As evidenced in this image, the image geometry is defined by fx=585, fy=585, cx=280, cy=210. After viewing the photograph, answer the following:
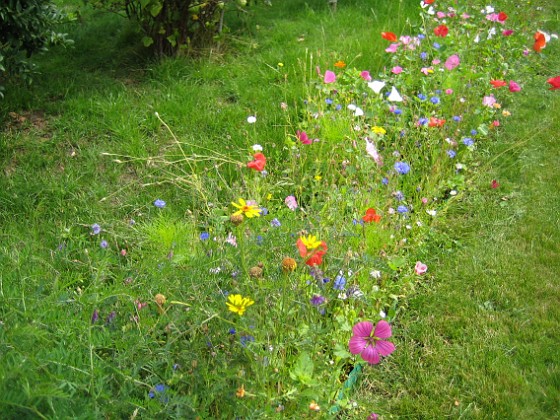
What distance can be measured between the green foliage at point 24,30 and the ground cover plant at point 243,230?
306 mm

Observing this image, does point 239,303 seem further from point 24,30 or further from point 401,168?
point 24,30

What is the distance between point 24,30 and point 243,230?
95.0 inches

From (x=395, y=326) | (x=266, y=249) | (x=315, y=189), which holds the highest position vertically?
(x=266, y=249)

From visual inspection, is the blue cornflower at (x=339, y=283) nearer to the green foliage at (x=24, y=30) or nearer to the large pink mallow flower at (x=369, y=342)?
A: the large pink mallow flower at (x=369, y=342)

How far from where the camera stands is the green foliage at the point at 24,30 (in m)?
3.49

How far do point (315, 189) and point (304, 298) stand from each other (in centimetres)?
89

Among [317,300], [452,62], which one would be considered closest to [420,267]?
[317,300]

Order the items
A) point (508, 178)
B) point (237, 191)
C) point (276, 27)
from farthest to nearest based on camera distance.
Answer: point (276, 27), point (508, 178), point (237, 191)

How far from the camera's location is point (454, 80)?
12.1ft

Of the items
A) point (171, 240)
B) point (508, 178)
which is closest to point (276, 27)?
point (508, 178)

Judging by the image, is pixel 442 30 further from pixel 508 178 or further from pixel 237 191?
pixel 237 191

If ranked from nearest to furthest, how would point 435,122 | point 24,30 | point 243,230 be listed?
point 243,230 → point 435,122 → point 24,30

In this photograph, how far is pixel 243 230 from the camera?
81.0 inches

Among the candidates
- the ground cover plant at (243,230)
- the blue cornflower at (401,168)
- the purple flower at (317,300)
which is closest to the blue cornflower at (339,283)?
the ground cover plant at (243,230)
